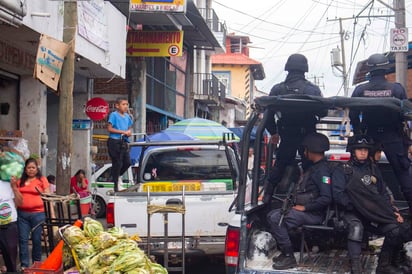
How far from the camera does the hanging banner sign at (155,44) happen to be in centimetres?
2031

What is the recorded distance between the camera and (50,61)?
866 centimetres

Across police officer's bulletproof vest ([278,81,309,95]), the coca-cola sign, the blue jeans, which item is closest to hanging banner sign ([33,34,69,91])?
the blue jeans

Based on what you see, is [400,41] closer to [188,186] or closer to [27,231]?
[188,186]

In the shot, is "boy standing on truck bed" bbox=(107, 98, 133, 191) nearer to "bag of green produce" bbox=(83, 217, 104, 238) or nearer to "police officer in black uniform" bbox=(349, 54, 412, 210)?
"bag of green produce" bbox=(83, 217, 104, 238)

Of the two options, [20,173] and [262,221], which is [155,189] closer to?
[20,173]

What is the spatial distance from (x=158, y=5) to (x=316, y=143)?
1118 cm

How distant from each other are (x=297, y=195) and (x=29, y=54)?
8121mm

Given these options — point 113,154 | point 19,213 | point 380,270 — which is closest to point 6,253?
point 19,213

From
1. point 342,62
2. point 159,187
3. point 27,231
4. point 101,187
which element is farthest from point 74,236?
point 342,62

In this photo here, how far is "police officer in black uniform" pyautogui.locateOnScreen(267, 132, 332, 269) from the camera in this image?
598 centimetres

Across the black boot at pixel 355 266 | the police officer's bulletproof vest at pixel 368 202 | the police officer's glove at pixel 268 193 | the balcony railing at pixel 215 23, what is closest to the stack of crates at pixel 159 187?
the police officer's glove at pixel 268 193

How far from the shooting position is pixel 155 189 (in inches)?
379

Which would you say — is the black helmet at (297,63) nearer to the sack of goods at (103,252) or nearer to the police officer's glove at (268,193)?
the police officer's glove at (268,193)

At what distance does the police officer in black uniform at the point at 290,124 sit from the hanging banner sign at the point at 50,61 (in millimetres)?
3221
